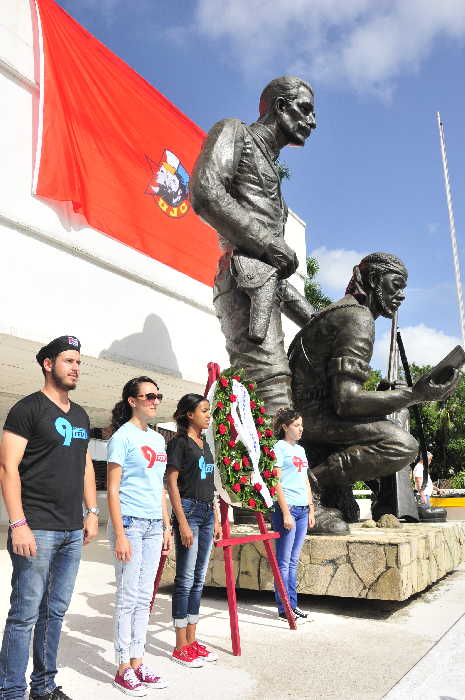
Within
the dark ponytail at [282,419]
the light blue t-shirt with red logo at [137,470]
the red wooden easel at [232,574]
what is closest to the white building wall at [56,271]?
the dark ponytail at [282,419]

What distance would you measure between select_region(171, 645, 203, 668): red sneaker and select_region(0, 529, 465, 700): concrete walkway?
1.4 inches

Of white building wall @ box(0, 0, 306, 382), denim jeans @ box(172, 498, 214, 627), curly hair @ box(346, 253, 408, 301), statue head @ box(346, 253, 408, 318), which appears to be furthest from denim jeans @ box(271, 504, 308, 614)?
white building wall @ box(0, 0, 306, 382)

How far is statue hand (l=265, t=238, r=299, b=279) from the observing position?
15.8 ft

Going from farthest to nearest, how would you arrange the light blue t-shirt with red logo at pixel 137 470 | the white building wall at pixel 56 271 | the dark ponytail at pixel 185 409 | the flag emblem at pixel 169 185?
the flag emblem at pixel 169 185 < the white building wall at pixel 56 271 < the dark ponytail at pixel 185 409 < the light blue t-shirt with red logo at pixel 137 470

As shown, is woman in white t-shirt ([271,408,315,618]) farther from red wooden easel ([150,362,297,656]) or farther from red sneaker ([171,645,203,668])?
red sneaker ([171,645,203,668])

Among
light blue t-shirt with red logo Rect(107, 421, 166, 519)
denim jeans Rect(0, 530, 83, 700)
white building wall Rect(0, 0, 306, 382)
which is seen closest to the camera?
denim jeans Rect(0, 530, 83, 700)

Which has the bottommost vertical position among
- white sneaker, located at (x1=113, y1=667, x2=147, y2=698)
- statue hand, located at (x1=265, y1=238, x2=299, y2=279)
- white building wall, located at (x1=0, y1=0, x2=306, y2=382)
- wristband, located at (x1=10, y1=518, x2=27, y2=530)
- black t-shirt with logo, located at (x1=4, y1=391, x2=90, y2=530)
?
white sneaker, located at (x1=113, y1=667, x2=147, y2=698)

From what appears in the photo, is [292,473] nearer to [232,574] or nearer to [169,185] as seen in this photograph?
[232,574]

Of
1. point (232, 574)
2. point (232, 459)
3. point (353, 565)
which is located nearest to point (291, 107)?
point (232, 459)

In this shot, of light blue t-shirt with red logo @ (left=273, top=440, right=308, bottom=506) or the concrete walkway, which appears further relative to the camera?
light blue t-shirt with red logo @ (left=273, top=440, right=308, bottom=506)

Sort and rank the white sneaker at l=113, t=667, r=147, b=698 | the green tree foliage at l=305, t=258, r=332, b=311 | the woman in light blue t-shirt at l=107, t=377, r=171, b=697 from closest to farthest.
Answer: the white sneaker at l=113, t=667, r=147, b=698 < the woman in light blue t-shirt at l=107, t=377, r=171, b=697 < the green tree foliage at l=305, t=258, r=332, b=311

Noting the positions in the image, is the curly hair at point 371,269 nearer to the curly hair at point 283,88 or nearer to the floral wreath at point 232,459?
the curly hair at point 283,88

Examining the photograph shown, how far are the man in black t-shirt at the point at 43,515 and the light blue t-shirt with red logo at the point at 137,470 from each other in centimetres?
24

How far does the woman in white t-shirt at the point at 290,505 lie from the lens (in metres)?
3.84
